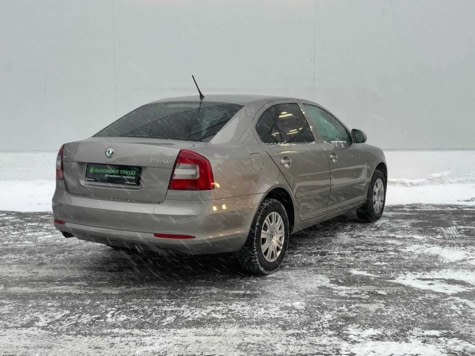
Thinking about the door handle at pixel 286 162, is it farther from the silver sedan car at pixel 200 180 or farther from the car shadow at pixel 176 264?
the car shadow at pixel 176 264

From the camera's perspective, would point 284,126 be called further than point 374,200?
No

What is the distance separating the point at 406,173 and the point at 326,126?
460 cm

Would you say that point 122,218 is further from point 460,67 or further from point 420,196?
point 460,67

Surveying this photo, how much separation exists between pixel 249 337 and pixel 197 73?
6.86 meters

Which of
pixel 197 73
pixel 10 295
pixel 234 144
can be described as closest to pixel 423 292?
pixel 234 144

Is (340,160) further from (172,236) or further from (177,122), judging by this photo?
(172,236)

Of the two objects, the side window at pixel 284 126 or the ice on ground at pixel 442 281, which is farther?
the side window at pixel 284 126

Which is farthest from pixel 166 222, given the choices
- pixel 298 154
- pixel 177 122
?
pixel 298 154

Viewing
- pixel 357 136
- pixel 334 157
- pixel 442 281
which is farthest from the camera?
pixel 357 136

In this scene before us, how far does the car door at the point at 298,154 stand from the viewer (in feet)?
14.2

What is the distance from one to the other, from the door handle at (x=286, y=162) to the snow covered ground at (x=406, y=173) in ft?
15.2

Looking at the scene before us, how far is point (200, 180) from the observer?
140 inches

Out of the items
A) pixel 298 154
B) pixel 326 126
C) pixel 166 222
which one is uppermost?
pixel 326 126

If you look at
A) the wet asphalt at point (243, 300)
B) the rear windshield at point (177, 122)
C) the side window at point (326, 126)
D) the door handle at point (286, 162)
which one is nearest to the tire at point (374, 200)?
the wet asphalt at point (243, 300)
